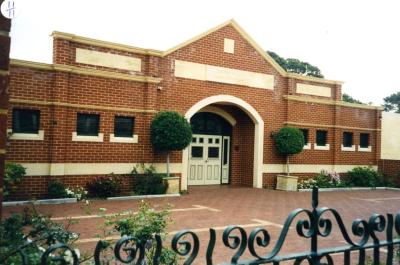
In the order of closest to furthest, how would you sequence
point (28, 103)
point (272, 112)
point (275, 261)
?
point (275, 261) < point (28, 103) < point (272, 112)

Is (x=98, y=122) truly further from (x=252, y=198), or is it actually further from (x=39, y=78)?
(x=252, y=198)

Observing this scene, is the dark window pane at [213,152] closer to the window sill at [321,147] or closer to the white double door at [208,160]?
the white double door at [208,160]

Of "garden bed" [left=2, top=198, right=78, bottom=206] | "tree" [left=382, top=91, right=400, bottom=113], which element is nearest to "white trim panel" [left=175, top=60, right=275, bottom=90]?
"garden bed" [left=2, top=198, right=78, bottom=206]

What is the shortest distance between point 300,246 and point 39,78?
1013 centimetres

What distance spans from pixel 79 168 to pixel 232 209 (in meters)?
5.70

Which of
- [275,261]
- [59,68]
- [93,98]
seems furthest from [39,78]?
[275,261]

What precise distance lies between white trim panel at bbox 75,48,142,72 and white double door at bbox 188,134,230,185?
5.10 metres

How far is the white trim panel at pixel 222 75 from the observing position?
54.8ft

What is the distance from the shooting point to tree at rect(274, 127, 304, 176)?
18.6 metres

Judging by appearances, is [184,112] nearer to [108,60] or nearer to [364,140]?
[108,60]

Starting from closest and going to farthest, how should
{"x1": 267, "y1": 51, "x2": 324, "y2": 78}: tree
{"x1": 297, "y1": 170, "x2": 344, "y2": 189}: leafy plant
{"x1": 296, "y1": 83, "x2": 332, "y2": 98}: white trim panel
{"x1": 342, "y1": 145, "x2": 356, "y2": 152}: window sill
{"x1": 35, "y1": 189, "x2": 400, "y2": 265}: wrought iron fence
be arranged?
1. {"x1": 35, "y1": 189, "x2": 400, "y2": 265}: wrought iron fence
2. {"x1": 297, "y1": 170, "x2": 344, "y2": 189}: leafy plant
3. {"x1": 296, "y1": 83, "x2": 332, "y2": 98}: white trim panel
4. {"x1": 342, "y1": 145, "x2": 356, "y2": 152}: window sill
5. {"x1": 267, "y1": 51, "x2": 324, "y2": 78}: tree

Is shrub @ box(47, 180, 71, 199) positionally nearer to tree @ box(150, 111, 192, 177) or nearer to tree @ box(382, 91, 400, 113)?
tree @ box(150, 111, 192, 177)

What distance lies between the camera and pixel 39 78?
13.3 meters

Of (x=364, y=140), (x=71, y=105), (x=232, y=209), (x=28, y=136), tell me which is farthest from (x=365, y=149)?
(x=28, y=136)
